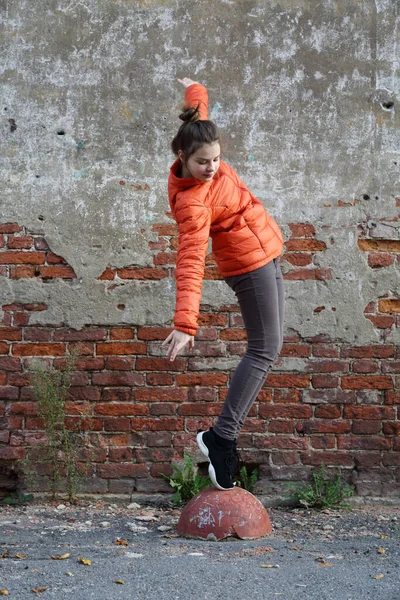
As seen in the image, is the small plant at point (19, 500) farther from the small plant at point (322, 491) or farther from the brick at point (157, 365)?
the small plant at point (322, 491)

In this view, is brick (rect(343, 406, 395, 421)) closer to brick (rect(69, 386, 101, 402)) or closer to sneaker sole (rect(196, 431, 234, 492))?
sneaker sole (rect(196, 431, 234, 492))

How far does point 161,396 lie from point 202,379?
272mm

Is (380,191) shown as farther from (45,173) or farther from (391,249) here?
(45,173)

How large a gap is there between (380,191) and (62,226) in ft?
6.45

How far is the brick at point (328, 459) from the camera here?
453 cm

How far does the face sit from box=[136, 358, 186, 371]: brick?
1526mm

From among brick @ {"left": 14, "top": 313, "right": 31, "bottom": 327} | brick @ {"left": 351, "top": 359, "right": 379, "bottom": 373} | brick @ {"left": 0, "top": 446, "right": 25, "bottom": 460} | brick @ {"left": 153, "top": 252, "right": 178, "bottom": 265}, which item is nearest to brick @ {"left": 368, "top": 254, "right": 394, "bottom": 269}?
brick @ {"left": 351, "top": 359, "right": 379, "bottom": 373}

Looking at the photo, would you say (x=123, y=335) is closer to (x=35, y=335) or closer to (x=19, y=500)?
(x=35, y=335)

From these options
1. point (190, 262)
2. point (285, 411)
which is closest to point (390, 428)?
point (285, 411)

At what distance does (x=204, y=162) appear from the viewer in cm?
331

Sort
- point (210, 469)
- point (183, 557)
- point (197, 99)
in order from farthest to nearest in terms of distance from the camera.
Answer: point (197, 99) < point (210, 469) < point (183, 557)

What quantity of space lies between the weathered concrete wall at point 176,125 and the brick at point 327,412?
1.49ft

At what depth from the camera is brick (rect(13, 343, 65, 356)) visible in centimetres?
455

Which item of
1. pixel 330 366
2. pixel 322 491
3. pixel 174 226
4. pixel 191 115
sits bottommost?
pixel 322 491
